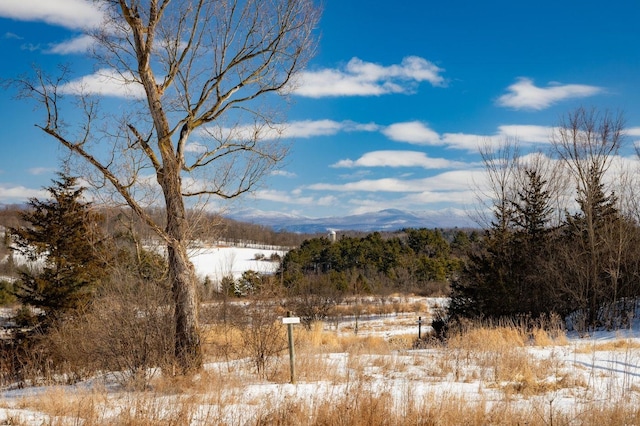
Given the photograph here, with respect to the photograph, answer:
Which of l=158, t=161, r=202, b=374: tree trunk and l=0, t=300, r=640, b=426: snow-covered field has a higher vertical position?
l=158, t=161, r=202, b=374: tree trunk

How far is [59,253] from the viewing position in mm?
22094

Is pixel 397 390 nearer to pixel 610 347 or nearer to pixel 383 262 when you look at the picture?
pixel 610 347

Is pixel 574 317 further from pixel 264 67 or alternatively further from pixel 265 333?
pixel 264 67

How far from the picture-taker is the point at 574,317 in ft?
68.1

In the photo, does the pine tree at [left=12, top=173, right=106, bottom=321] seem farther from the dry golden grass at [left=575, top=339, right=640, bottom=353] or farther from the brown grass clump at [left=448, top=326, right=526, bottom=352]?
the dry golden grass at [left=575, top=339, right=640, bottom=353]

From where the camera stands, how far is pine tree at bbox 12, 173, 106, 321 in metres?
21.4

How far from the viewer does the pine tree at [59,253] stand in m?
21.4

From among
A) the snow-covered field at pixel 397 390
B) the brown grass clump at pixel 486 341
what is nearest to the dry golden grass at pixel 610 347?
the snow-covered field at pixel 397 390

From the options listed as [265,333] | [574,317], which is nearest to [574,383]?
[265,333]

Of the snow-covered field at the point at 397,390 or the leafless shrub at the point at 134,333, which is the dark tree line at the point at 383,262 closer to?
the snow-covered field at the point at 397,390

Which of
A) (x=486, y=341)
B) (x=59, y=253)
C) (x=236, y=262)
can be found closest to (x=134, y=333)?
(x=486, y=341)

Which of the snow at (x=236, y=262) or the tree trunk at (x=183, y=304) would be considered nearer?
the tree trunk at (x=183, y=304)

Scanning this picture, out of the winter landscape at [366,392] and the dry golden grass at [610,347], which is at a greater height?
the winter landscape at [366,392]

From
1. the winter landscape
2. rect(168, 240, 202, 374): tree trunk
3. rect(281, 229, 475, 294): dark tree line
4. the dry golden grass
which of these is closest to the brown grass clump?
the winter landscape
